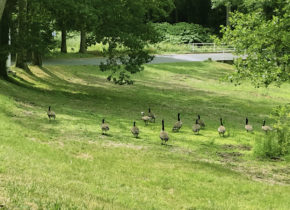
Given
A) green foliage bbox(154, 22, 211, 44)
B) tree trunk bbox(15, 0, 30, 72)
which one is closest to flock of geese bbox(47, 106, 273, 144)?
tree trunk bbox(15, 0, 30, 72)

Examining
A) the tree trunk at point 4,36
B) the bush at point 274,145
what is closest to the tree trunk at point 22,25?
the tree trunk at point 4,36

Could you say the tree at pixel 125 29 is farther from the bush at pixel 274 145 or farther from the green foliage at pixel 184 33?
the green foliage at pixel 184 33

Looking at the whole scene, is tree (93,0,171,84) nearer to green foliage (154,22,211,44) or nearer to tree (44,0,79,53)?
tree (44,0,79,53)

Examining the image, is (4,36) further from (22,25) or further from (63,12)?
(63,12)

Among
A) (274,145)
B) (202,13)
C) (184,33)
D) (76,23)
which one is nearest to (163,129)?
(274,145)

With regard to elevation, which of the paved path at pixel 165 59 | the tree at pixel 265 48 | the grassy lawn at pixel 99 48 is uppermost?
the tree at pixel 265 48

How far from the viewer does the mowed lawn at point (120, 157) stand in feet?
40.7

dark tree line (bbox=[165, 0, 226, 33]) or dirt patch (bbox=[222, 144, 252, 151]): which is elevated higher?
dark tree line (bbox=[165, 0, 226, 33])

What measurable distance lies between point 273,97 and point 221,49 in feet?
99.9

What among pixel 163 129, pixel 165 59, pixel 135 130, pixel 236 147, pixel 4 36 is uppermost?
pixel 4 36

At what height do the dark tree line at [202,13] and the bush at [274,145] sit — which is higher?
the dark tree line at [202,13]

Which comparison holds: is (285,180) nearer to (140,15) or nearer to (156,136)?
(156,136)

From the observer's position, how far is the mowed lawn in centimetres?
1241

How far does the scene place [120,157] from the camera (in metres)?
18.0
